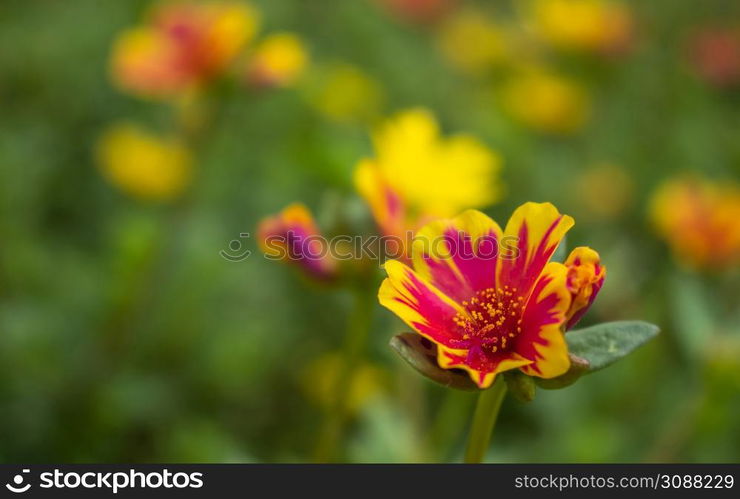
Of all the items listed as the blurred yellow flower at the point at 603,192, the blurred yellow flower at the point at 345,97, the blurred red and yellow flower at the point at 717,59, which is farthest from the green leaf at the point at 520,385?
the blurred red and yellow flower at the point at 717,59

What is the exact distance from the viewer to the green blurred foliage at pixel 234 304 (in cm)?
180

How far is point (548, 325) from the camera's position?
2.96 feet

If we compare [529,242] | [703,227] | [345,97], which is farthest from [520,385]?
[345,97]

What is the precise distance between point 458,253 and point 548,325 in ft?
0.55

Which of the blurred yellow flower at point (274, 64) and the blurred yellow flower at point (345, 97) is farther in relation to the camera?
the blurred yellow flower at point (345, 97)

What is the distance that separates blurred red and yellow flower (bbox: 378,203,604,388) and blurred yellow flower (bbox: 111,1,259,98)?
0.87 meters

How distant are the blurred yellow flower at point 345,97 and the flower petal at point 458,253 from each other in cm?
179

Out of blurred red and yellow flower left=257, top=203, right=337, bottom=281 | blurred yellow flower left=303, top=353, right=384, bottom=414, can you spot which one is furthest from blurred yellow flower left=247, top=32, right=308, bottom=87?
blurred yellow flower left=303, top=353, right=384, bottom=414

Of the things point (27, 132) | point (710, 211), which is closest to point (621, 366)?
point (710, 211)

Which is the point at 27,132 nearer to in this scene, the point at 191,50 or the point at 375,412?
the point at 191,50

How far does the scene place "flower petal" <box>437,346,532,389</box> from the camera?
0.89 meters

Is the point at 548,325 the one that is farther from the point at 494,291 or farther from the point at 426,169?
the point at 426,169

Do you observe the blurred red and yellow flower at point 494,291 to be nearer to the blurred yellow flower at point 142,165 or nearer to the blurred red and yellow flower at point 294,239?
the blurred red and yellow flower at point 294,239

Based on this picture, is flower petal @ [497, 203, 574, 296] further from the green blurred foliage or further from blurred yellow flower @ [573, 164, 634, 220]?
blurred yellow flower @ [573, 164, 634, 220]
